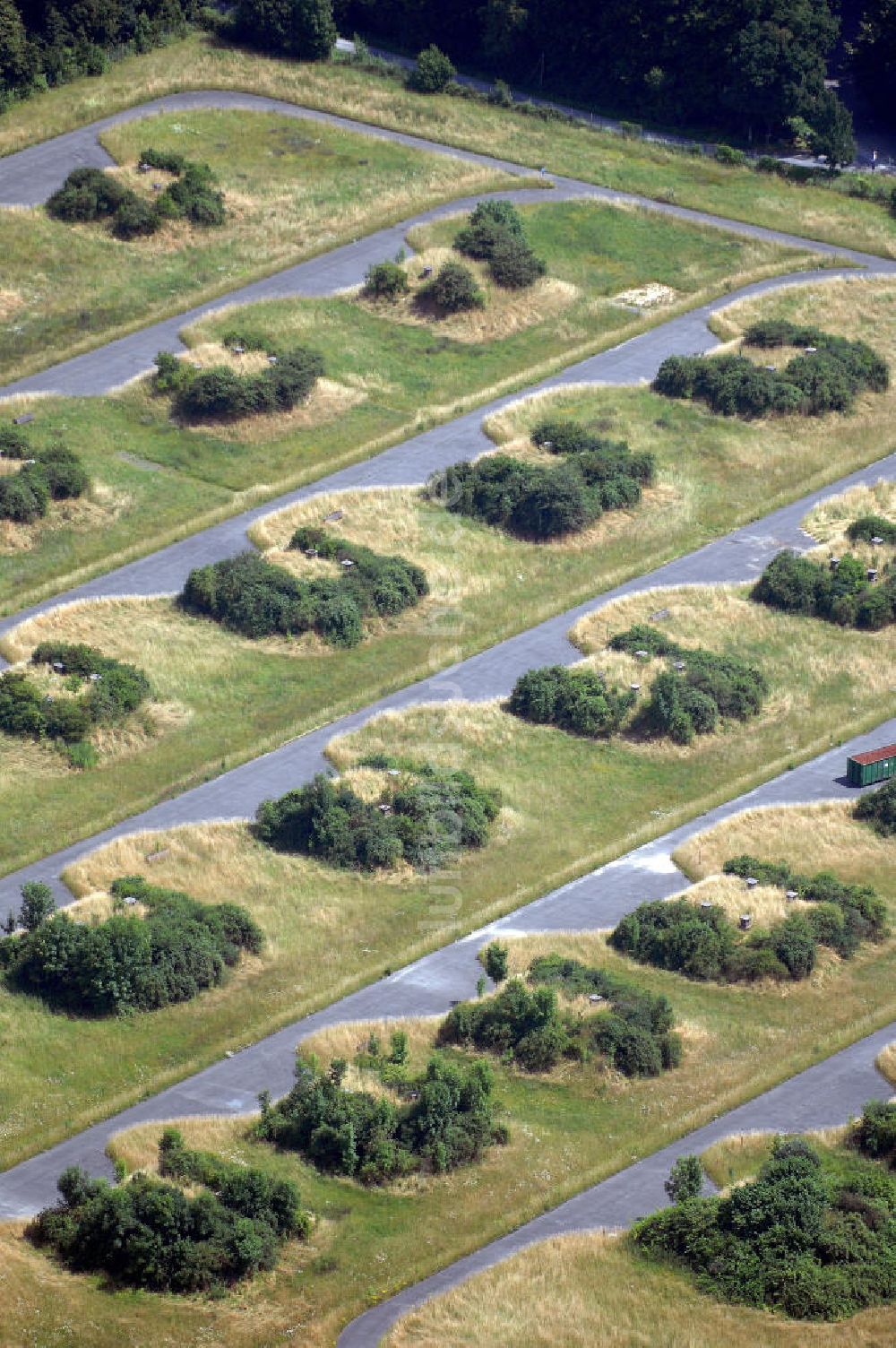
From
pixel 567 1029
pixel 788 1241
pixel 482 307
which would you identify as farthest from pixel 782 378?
pixel 788 1241

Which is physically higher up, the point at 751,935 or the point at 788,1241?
the point at 751,935

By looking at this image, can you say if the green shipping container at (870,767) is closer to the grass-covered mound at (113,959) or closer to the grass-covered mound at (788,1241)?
the grass-covered mound at (113,959)

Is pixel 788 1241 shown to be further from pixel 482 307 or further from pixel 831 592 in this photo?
pixel 482 307

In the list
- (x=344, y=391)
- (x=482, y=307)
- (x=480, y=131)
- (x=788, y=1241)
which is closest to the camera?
(x=788, y=1241)

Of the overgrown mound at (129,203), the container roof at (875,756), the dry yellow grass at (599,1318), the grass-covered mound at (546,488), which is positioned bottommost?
the dry yellow grass at (599,1318)

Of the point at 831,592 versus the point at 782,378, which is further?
the point at 782,378

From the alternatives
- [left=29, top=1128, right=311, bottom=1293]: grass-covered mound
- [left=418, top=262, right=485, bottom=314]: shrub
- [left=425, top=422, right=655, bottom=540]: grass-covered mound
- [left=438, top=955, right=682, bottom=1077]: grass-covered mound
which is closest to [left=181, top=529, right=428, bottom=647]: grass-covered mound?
[left=425, top=422, right=655, bottom=540]: grass-covered mound

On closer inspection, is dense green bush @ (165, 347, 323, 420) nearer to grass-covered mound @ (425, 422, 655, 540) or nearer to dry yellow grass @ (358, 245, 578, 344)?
grass-covered mound @ (425, 422, 655, 540)

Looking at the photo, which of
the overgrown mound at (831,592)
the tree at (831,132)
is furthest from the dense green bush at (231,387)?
the tree at (831,132)
